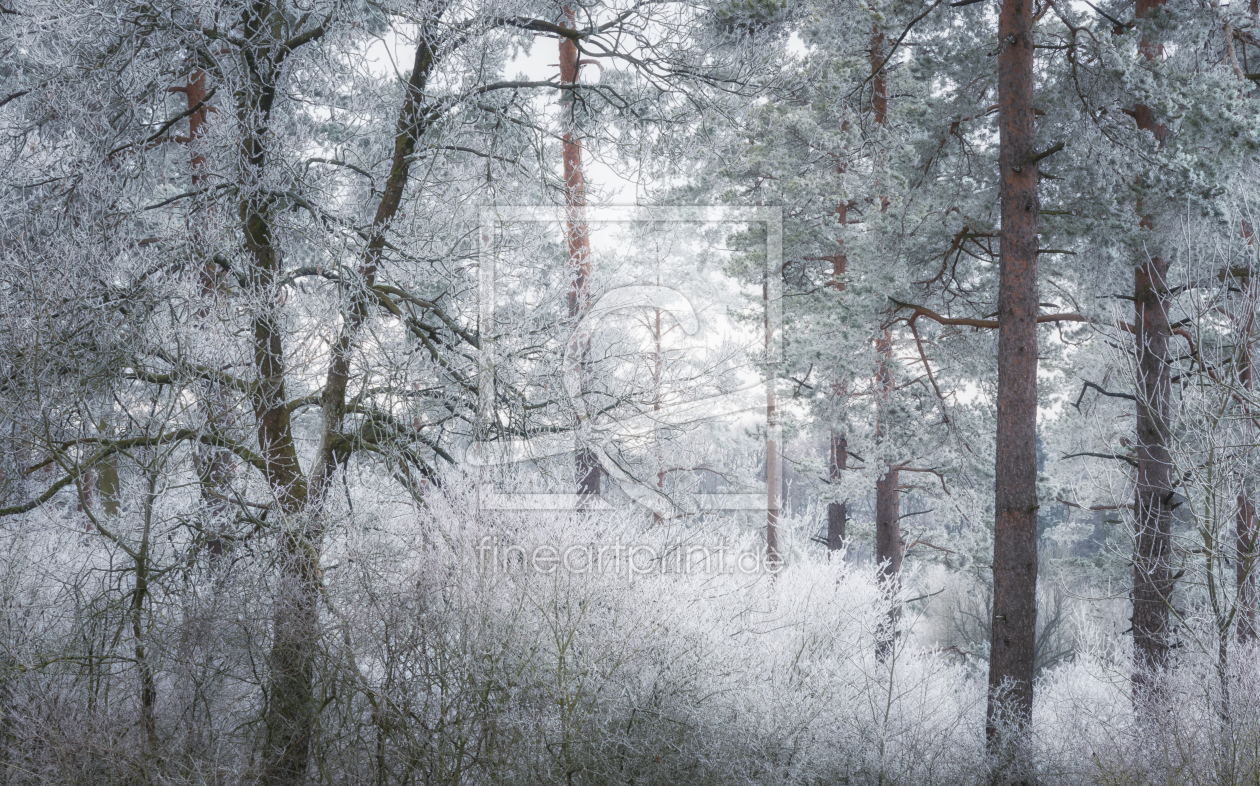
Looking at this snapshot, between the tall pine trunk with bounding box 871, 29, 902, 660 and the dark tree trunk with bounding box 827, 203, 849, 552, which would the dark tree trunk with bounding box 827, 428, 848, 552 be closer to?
the dark tree trunk with bounding box 827, 203, 849, 552

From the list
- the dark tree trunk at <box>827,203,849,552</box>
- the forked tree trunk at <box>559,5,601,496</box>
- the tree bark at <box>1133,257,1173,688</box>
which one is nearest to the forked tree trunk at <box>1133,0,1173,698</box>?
the tree bark at <box>1133,257,1173,688</box>

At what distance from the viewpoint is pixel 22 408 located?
4.87m

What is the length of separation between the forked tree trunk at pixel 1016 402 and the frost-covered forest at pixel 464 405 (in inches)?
1.4

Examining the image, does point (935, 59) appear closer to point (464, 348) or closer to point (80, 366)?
point (464, 348)

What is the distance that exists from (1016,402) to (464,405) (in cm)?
458

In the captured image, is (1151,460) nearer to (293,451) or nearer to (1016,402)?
(1016,402)

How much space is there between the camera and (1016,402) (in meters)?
6.69

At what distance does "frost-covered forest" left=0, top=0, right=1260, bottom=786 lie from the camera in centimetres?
505

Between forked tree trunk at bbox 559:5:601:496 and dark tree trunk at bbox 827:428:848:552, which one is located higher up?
forked tree trunk at bbox 559:5:601:496

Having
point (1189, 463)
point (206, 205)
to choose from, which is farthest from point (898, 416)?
point (206, 205)

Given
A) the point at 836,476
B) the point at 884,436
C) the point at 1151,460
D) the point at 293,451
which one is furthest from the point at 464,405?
the point at 836,476

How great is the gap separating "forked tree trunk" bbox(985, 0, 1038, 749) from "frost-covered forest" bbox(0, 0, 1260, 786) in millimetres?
35

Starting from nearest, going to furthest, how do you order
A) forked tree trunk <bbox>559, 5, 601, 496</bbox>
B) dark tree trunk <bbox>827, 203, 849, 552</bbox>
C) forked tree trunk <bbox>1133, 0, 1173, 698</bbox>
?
forked tree trunk <bbox>559, 5, 601, 496</bbox> < forked tree trunk <bbox>1133, 0, 1173, 698</bbox> < dark tree trunk <bbox>827, 203, 849, 552</bbox>

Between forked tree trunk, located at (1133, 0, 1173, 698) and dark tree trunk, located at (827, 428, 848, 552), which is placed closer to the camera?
forked tree trunk, located at (1133, 0, 1173, 698)
